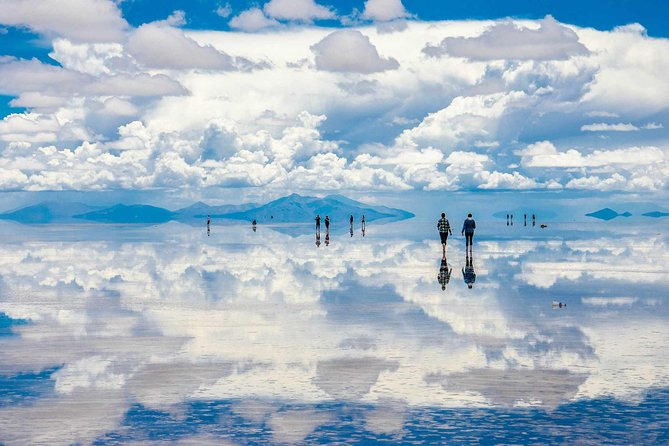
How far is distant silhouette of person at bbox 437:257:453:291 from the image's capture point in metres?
38.9

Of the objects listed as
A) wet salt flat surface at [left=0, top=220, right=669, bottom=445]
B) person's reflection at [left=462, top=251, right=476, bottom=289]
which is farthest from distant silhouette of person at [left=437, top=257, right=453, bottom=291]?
person's reflection at [left=462, top=251, right=476, bottom=289]

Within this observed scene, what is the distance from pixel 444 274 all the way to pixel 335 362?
25.5 m

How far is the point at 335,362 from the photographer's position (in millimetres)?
19281

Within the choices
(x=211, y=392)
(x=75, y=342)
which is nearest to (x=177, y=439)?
(x=211, y=392)

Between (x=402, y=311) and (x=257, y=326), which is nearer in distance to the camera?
A: (x=257, y=326)

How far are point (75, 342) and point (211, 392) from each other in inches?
301

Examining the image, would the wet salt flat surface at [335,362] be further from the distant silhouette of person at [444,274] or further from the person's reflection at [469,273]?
the person's reflection at [469,273]

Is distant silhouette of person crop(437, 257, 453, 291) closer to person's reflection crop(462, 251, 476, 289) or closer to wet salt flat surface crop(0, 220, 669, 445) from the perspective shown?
wet salt flat surface crop(0, 220, 669, 445)

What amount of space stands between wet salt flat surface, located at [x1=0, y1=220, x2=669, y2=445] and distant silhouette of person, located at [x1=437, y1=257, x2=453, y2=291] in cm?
48

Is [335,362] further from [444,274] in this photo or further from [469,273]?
[469,273]

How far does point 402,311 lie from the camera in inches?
1129

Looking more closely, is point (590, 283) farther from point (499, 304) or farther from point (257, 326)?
point (257, 326)

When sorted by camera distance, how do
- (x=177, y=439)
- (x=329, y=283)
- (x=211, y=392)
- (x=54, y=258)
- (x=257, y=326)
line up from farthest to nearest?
1. (x=54, y=258)
2. (x=329, y=283)
3. (x=257, y=326)
4. (x=211, y=392)
5. (x=177, y=439)

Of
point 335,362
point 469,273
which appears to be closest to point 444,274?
point 469,273
